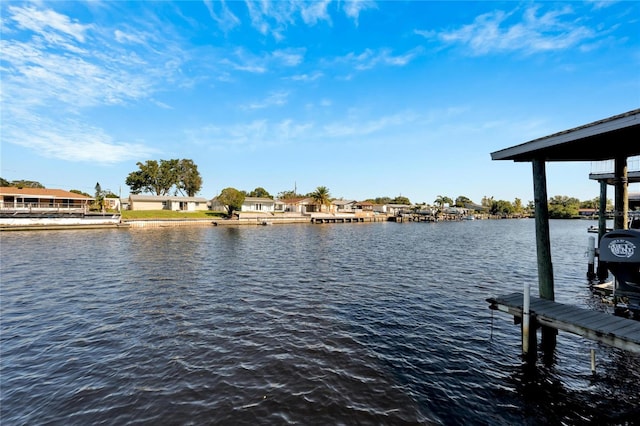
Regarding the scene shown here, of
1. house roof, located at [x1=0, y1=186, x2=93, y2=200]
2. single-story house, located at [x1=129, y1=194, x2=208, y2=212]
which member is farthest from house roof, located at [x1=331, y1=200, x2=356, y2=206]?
house roof, located at [x1=0, y1=186, x2=93, y2=200]

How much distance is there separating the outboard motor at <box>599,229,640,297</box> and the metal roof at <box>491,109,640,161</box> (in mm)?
2769

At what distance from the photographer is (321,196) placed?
97000 millimetres

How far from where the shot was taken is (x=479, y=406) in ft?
22.8

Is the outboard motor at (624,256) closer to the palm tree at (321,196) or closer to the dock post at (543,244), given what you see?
the dock post at (543,244)

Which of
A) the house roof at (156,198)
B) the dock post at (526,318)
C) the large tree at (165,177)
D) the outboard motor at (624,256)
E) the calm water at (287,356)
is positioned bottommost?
the calm water at (287,356)

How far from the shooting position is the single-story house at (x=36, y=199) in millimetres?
55228

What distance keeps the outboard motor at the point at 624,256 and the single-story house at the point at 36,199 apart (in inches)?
2996

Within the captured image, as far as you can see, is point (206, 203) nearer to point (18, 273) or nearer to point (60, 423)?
point (18, 273)

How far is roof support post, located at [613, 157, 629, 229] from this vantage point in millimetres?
13055

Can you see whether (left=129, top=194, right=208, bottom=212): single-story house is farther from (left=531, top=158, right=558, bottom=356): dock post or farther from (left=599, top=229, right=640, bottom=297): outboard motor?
(left=599, top=229, right=640, bottom=297): outboard motor

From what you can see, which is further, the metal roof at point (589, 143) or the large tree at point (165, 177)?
the large tree at point (165, 177)

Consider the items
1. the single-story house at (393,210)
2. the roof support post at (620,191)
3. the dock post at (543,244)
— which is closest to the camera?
the dock post at (543,244)

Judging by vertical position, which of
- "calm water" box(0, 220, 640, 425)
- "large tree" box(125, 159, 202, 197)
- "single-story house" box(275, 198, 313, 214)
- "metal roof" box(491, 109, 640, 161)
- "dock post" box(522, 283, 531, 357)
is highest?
"large tree" box(125, 159, 202, 197)

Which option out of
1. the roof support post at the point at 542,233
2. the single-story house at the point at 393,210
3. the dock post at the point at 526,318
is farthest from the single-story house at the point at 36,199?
the single-story house at the point at 393,210
